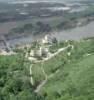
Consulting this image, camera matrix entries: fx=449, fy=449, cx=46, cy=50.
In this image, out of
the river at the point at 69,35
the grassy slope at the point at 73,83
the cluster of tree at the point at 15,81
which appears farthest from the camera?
the river at the point at 69,35

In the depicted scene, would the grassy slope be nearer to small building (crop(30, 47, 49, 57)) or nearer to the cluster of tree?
the cluster of tree

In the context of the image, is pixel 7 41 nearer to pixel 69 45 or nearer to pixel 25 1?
pixel 69 45

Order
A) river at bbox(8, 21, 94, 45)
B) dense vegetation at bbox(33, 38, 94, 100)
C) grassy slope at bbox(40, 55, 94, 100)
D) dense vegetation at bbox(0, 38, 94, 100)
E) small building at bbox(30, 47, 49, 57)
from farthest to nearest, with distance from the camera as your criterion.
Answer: river at bbox(8, 21, 94, 45) → small building at bbox(30, 47, 49, 57) → dense vegetation at bbox(0, 38, 94, 100) → dense vegetation at bbox(33, 38, 94, 100) → grassy slope at bbox(40, 55, 94, 100)

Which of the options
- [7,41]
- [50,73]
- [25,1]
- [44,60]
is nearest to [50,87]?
[50,73]

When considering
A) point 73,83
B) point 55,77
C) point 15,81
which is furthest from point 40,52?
point 73,83

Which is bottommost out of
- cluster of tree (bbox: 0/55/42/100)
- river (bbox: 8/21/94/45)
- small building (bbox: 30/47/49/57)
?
river (bbox: 8/21/94/45)

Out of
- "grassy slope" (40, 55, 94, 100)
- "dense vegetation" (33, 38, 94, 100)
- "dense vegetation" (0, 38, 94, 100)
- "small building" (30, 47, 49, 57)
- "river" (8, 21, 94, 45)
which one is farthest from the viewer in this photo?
"river" (8, 21, 94, 45)

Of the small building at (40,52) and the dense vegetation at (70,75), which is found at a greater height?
the dense vegetation at (70,75)

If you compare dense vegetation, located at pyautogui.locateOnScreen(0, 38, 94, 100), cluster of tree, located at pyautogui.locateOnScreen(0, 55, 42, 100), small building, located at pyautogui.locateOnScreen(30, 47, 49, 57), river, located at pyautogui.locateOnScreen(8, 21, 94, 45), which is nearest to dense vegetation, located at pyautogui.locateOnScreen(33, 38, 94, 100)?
dense vegetation, located at pyautogui.locateOnScreen(0, 38, 94, 100)

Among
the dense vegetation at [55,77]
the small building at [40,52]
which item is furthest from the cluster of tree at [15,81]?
the small building at [40,52]

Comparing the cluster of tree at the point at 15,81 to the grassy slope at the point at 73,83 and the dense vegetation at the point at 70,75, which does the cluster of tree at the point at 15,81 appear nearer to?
the dense vegetation at the point at 70,75

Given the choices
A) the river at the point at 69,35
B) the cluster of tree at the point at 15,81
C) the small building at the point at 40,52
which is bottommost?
the river at the point at 69,35
